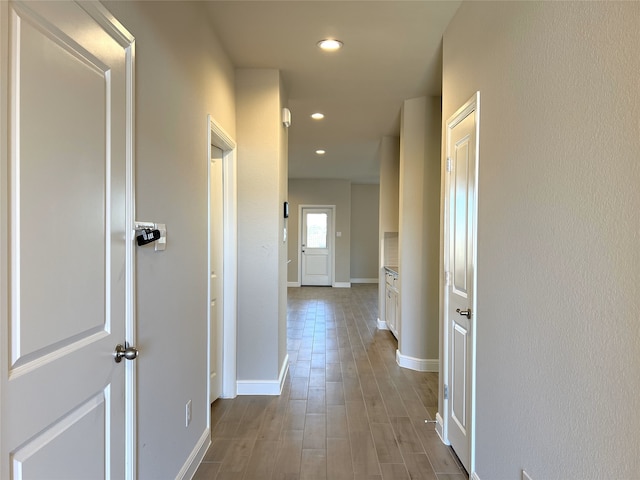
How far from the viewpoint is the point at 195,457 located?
7.34ft

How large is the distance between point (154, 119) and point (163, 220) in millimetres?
427

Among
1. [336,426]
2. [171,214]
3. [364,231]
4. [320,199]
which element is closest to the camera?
[171,214]

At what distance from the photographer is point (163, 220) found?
1755 mm

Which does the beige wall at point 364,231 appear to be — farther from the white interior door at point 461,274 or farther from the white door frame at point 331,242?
the white interior door at point 461,274

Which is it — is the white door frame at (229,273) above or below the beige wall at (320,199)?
below

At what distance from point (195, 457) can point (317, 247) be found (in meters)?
8.18

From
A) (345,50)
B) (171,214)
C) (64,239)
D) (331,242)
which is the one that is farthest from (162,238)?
(331,242)

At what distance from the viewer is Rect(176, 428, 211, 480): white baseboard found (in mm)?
2051

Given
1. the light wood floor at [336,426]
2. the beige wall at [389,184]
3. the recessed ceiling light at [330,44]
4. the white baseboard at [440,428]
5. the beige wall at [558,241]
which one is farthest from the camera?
the beige wall at [389,184]

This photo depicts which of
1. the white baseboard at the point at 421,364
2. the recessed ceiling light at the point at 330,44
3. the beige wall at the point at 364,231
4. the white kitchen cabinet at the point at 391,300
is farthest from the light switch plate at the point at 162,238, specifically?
the beige wall at the point at 364,231

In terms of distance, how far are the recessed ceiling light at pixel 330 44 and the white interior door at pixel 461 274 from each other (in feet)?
3.14

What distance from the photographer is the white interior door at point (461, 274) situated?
207cm

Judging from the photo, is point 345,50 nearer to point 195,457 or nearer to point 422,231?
point 422,231

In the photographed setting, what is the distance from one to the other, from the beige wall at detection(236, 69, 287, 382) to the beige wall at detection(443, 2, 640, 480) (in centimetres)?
177
